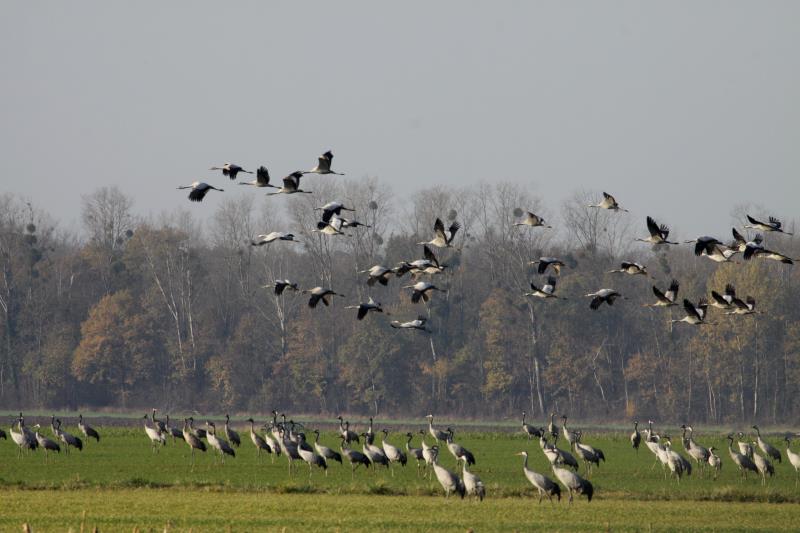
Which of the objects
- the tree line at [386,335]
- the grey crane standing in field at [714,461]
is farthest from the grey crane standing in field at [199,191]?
the tree line at [386,335]

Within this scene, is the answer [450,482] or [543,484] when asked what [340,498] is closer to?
[450,482]

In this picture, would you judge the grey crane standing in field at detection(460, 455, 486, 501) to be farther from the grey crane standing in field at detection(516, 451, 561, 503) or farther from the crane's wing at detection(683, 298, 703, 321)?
the crane's wing at detection(683, 298, 703, 321)

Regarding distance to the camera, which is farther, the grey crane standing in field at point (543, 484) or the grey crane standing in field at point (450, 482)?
the grey crane standing in field at point (450, 482)

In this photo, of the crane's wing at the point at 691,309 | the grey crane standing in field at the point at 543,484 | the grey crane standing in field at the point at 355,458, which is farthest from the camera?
the grey crane standing in field at the point at 355,458

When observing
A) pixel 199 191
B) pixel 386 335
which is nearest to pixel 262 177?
pixel 199 191

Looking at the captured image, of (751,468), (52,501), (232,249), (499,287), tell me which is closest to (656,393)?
(499,287)

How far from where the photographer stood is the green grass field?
2445 cm

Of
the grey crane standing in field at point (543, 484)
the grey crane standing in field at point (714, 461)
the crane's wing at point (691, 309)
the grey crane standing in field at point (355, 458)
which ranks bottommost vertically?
the grey crane standing in field at point (714, 461)

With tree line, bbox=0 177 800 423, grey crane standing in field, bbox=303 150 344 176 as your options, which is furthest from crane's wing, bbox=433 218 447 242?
tree line, bbox=0 177 800 423

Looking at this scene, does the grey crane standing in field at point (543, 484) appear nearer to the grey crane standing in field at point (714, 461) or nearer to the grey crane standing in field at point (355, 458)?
the grey crane standing in field at point (355, 458)

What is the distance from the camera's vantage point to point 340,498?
2952cm

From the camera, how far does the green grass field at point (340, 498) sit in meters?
24.5

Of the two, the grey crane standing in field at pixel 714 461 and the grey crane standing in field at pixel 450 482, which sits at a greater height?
the grey crane standing in field at pixel 450 482

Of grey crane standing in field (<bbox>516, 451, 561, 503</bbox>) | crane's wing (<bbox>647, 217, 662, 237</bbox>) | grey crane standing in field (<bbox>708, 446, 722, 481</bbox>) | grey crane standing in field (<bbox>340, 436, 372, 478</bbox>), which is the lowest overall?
grey crane standing in field (<bbox>708, 446, 722, 481</bbox>)
